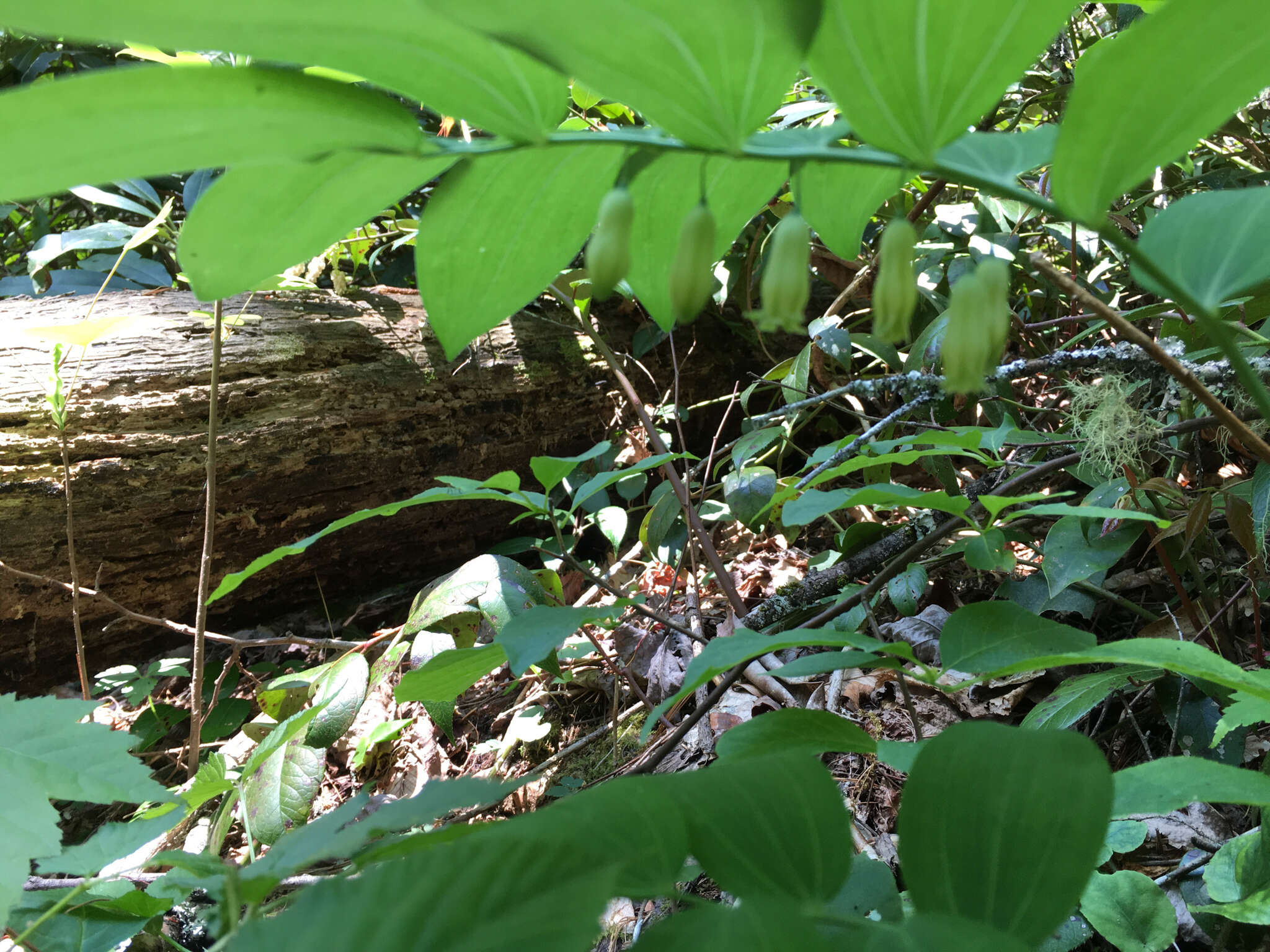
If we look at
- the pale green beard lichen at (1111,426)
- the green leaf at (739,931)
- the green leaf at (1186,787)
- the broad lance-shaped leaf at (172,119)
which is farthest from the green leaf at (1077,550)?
the broad lance-shaped leaf at (172,119)

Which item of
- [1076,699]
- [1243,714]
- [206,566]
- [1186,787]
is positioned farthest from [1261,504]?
[206,566]

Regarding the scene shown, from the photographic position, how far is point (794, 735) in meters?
0.67

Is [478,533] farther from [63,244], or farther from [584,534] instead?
[63,244]

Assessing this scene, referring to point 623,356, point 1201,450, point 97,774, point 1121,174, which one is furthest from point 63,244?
point 1201,450

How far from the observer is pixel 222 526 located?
7.14 ft

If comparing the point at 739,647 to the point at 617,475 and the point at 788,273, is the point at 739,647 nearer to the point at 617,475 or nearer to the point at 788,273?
the point at 788,273

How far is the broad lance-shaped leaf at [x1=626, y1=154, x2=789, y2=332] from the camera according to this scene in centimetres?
58

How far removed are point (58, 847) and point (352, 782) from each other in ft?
3.69

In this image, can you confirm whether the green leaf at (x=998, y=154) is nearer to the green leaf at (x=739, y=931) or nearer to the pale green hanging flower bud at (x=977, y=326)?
the pale green hanging flower bud at (x=977, y=326)

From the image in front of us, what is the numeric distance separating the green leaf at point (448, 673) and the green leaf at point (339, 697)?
1.59 ft

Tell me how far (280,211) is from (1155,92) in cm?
57

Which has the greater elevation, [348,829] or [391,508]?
[348,829]

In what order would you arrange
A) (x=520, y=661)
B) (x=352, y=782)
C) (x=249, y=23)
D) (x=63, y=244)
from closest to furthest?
(x=249, y=23)
(x=520, y=661)
(x=352, y=782)
(x=63, y=244)

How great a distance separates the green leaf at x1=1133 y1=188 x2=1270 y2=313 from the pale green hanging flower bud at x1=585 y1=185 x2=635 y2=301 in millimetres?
349
